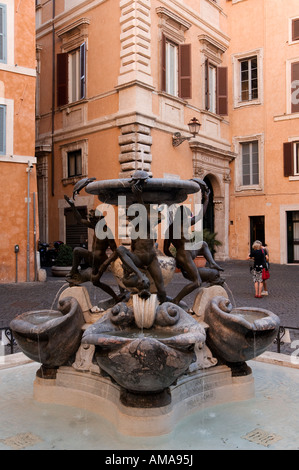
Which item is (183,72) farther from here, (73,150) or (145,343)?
(145,343)

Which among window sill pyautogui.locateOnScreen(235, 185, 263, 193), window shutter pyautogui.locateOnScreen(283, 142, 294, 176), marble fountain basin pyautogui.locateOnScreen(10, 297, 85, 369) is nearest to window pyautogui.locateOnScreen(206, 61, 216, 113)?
window shutter pyautogui.locateOnScreen(283, 142, 294, 176)

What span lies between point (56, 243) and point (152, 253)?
13.3 m

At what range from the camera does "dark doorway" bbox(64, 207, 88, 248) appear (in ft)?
55.0

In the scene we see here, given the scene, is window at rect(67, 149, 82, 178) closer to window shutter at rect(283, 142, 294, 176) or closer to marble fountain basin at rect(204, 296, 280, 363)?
window shutter at rect(283, 142, 294, 176)

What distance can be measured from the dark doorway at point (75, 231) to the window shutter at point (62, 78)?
4.34 meters

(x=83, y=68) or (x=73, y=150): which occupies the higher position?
(x=83, y=68)

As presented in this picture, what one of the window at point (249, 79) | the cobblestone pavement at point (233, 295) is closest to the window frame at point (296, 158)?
the window at point (249, 79)

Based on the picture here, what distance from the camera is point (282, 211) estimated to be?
63.2 ft

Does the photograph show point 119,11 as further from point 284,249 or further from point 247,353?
point 247,353

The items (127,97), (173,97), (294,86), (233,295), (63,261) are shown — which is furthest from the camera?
(294,86)

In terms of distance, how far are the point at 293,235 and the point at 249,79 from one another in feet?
24.0

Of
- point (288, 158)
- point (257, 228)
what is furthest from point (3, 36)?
point (257, 228)

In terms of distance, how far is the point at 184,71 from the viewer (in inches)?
667

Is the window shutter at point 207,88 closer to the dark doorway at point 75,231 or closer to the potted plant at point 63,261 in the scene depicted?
the dark doorway at point 75,231
